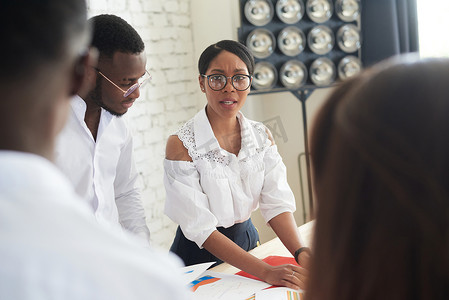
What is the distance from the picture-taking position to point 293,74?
3516 mm

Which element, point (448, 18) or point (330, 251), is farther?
point (448, 18)

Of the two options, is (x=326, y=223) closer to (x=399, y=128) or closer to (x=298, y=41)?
(x=399, y=128)

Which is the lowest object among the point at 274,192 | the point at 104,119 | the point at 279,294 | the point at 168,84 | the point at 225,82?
the point at 279,294

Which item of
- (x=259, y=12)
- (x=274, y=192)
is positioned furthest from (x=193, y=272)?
(x=259, y=12)

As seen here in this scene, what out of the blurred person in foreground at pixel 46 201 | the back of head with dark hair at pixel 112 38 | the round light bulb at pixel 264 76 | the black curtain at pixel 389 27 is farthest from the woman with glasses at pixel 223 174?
the black curtain at pixel 389 27

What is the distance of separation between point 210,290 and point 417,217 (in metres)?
1.01

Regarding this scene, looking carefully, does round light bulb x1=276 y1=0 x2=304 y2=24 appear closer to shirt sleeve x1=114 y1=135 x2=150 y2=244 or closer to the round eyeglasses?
the round eyeglasses

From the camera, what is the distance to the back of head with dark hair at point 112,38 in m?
1.55

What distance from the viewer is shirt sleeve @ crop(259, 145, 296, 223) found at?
1933 mm

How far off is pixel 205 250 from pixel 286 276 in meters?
0.47

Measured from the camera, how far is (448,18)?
3.56m

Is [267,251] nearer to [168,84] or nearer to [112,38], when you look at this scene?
[112,38]

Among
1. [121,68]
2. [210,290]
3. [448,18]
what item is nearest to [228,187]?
[210,290]

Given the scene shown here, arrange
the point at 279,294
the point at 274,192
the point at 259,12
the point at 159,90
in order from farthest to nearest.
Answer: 1. the point at 259,12
2. the point at 159,90
3. the point at 274,192
4. the point at 279,294
